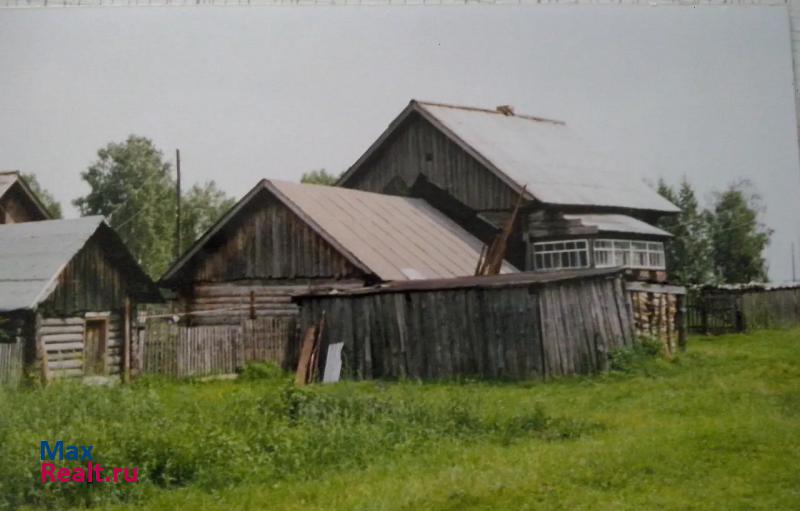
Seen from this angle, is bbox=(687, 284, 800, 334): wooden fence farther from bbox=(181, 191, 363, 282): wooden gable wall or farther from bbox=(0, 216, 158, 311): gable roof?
bbox=(0, 216, 158, 311): gable roof

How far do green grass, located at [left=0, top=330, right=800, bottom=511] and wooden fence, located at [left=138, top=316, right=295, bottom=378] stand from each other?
18.9ft

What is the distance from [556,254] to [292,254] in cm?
847

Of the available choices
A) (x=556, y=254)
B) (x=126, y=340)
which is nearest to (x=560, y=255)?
(x=556, y=254)

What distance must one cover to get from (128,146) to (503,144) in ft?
51.4

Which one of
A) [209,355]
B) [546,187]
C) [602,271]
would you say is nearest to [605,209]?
[546,187]

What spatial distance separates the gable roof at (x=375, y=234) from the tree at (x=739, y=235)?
5.95 meters

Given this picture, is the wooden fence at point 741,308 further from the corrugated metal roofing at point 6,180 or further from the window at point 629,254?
the corrugated metal roofing at point 6,180

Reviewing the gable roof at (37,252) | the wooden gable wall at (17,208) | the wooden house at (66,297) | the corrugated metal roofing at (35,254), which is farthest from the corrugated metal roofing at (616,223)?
the wooden gable wall at (17,208)

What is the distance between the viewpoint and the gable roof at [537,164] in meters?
25.4

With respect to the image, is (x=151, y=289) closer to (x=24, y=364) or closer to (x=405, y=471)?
(x=24, y=364)

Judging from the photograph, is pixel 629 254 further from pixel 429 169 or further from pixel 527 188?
pixel 429 169

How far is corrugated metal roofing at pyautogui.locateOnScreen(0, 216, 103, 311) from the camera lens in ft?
46.3

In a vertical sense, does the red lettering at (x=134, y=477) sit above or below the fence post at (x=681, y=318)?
below

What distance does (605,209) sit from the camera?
86.2 ft
